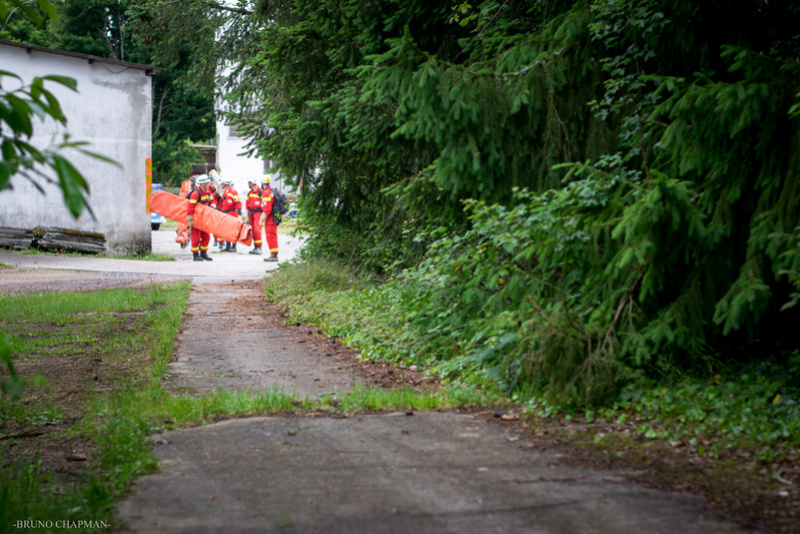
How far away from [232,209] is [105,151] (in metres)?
5.83

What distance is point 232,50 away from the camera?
16.5 meters

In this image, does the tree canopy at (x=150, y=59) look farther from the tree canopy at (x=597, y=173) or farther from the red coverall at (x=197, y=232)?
the tree canopy at (x=597, y=173)

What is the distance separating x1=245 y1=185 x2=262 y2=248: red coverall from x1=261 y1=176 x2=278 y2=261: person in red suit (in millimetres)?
614

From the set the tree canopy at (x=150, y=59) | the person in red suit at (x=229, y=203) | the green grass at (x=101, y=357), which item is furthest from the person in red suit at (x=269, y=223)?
the tree canopy at (x=150, y=59)

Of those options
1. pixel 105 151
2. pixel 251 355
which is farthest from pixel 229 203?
pixel 251 355

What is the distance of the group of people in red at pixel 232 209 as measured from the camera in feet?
64.1

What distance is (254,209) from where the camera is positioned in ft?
69.4

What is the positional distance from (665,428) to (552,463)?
100cm

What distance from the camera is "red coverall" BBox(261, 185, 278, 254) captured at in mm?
19578

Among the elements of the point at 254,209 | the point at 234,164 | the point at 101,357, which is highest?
the point at 234,164

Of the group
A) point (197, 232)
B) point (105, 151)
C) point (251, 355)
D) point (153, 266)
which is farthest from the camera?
point (197, 232)

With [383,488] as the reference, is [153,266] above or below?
below

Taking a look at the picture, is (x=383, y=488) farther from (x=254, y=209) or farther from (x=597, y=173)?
(x=254, y=209)

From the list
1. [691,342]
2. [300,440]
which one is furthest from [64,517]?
[691,342]
